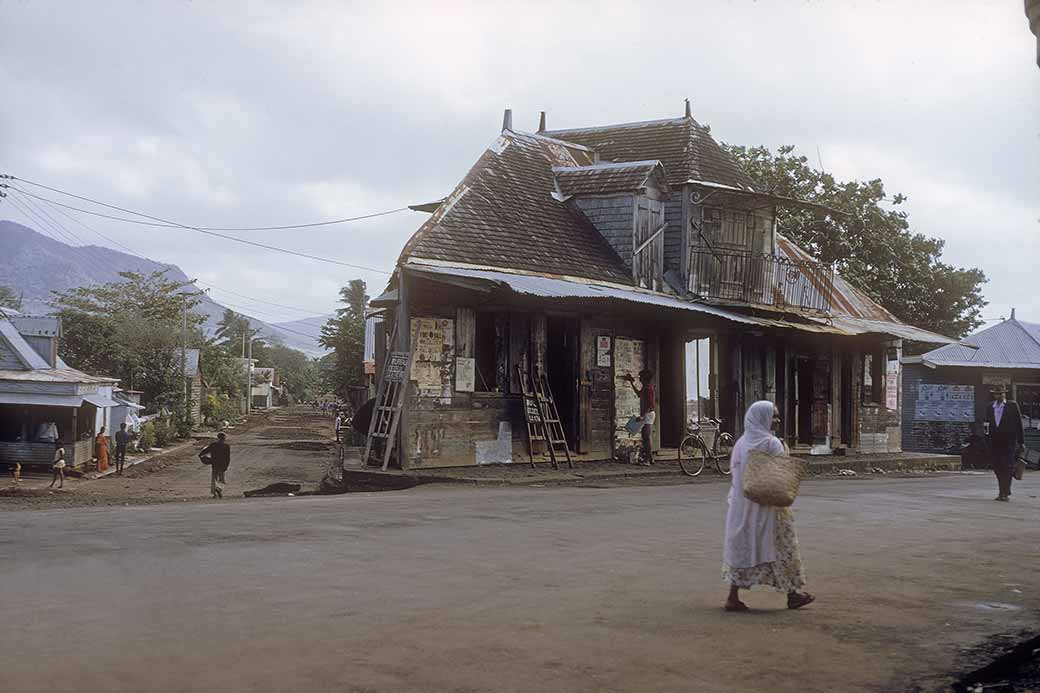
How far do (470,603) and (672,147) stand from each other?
20775mm

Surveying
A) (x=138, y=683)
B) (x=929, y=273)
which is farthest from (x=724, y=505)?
(x=929, y=273)

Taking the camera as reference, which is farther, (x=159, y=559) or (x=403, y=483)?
(x=403, y=483)

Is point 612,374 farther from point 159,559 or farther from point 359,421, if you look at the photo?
point 159,559

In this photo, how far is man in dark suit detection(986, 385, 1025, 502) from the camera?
660 inches

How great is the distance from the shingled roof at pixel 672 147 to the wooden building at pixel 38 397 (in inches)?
629

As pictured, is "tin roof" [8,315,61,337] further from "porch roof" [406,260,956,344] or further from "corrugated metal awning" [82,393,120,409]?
"porch roof" [406,260,956,344]

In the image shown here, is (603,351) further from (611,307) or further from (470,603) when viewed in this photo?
(470,603)

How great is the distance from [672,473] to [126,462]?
75.4 feet

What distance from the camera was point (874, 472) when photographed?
2705 centimetres

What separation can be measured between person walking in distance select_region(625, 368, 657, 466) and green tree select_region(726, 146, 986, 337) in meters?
17.0

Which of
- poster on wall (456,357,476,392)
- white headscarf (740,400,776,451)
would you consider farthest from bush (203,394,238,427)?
white headscarf (740,400,776,451)

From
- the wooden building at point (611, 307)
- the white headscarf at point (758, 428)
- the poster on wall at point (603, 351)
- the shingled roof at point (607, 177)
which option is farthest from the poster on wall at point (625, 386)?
the white headscarf at point (758, 428)

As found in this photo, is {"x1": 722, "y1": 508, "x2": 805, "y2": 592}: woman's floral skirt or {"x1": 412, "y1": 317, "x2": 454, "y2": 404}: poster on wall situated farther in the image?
{"x1": 412, "y1": 317, "x2": 454, "y2": 404}: poster on wall

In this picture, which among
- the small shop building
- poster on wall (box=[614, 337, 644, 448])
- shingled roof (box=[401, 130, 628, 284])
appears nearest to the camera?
shingled roof (box=[401, 130, 628, 284])
